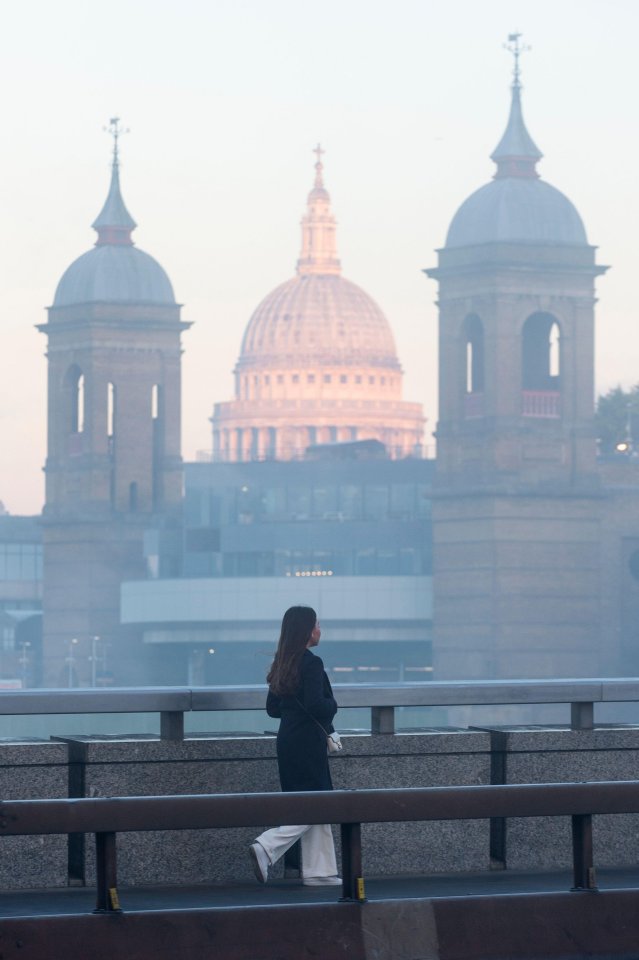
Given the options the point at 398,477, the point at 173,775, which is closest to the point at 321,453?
the point at 398,477

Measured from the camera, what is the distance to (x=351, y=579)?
11831 centimetres

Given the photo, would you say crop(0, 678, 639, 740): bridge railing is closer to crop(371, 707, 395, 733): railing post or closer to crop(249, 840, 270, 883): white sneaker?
crop(371, 707, 395, 733): railing post

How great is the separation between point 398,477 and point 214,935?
116m

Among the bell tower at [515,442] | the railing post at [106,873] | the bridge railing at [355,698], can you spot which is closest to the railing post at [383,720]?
the bridge railing at [355,698]

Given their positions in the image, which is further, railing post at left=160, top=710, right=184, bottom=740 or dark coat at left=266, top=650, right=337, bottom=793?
railing post at left=160, top=710, right=184, bottom=740

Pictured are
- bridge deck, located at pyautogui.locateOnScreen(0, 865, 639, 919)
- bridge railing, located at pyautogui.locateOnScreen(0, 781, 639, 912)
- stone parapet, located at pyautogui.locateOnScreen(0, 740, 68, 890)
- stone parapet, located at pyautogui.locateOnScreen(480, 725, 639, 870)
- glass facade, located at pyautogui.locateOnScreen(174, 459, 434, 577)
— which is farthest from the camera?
glass facade, located at pyautogui.locateOnScreen(174, 459, 434, 577)

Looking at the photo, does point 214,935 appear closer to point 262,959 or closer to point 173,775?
point 262,959

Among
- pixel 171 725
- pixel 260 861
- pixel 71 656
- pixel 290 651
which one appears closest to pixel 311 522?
pixel 71 656

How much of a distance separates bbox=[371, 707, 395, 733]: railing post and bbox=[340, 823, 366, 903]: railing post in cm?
274

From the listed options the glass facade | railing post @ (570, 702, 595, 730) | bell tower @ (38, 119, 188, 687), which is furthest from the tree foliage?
railing post @ (570, 702, 595, 730)

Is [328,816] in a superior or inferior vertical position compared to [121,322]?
inferior

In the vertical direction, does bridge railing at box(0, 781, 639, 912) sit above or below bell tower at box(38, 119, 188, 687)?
below

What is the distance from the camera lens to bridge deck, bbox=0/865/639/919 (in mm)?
10672

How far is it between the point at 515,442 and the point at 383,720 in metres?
97.6
